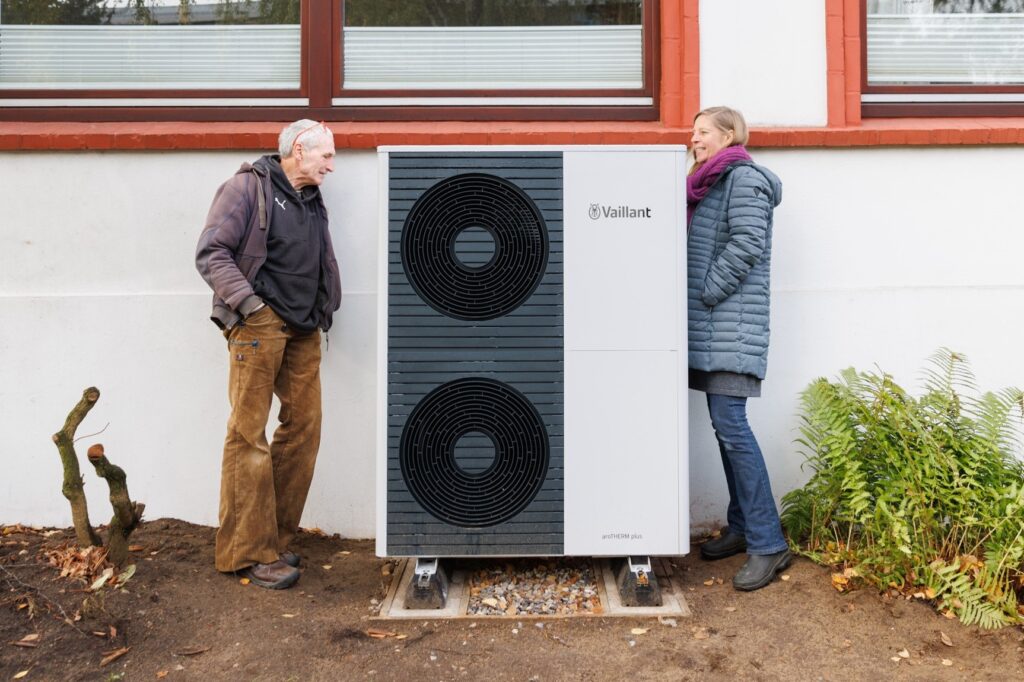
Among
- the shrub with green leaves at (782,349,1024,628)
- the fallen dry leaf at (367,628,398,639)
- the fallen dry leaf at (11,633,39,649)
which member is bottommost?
the fallen dry leaf at (367,628,398,639)

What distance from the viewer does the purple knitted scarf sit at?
3648 mm

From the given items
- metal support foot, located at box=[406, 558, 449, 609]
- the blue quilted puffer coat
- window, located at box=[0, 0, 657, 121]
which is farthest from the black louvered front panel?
window, located at box=[0, 0, 657, 121]

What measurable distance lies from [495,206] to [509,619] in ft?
5.41

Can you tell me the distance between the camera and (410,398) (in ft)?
11.3

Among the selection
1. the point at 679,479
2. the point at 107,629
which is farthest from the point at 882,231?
the point at 107,629

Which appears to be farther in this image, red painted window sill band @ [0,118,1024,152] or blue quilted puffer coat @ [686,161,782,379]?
red painted window sill band @ [0,118,1024,152]

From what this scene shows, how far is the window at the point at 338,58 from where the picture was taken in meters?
4.62

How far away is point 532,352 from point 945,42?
3.21m

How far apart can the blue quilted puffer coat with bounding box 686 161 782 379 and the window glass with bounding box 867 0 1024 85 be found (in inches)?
66.1

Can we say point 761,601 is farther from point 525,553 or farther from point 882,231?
point 882,231

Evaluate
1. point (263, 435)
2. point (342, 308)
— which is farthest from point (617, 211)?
point (263, 435)

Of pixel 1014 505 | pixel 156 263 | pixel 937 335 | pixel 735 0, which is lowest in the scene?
pixel 1014 505

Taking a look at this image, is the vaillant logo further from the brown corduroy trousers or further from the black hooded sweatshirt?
the brown corduroy trousers

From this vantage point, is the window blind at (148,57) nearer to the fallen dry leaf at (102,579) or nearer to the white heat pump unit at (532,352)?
the white heat pump unit at (532,352)
